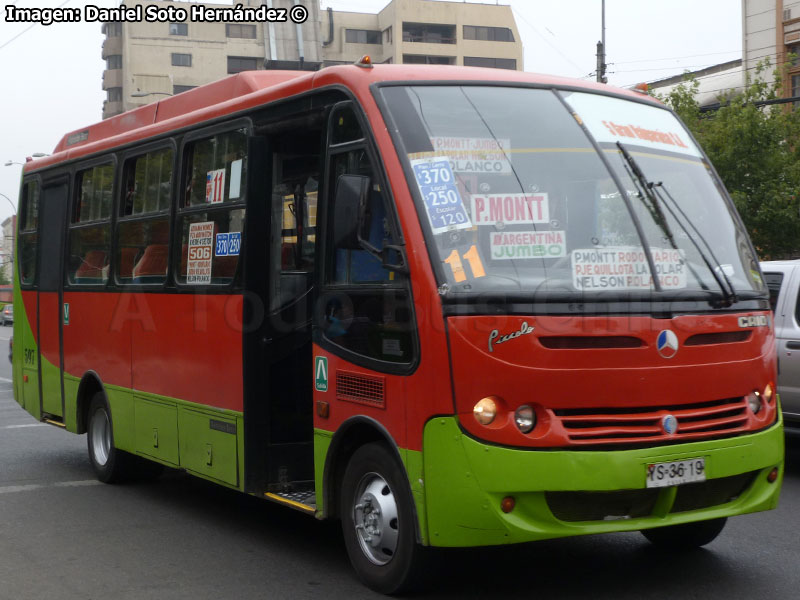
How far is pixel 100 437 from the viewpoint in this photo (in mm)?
9734

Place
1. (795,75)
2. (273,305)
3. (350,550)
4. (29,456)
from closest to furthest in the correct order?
(350,550), (273,305), (29,456), (795,75)

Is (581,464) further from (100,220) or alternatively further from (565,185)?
(100,220)

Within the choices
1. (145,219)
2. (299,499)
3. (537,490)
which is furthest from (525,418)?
(145,219)

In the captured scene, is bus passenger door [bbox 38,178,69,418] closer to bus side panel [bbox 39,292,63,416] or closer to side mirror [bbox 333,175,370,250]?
bus side panel [bbox 39,292,63,416]

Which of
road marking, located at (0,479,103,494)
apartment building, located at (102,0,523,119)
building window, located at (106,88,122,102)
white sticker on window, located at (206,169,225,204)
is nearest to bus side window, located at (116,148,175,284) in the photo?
white sticker on window, located at (206,169,225,204)

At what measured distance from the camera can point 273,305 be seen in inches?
279

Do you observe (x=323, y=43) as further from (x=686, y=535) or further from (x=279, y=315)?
(x=686, y=535)

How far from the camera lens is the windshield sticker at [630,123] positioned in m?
Answer: 6.03

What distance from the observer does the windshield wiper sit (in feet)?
18.8

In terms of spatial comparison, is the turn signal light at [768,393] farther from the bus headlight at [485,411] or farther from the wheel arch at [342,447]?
the wheel arch at [342,447]

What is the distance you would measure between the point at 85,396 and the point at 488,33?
7227cm

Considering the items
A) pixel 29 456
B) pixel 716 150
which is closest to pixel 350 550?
pixel 29 456

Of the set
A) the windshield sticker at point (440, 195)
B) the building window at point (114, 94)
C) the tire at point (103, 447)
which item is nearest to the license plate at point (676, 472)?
the windshield sticker at point (440, 195)

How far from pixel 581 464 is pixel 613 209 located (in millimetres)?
1363
